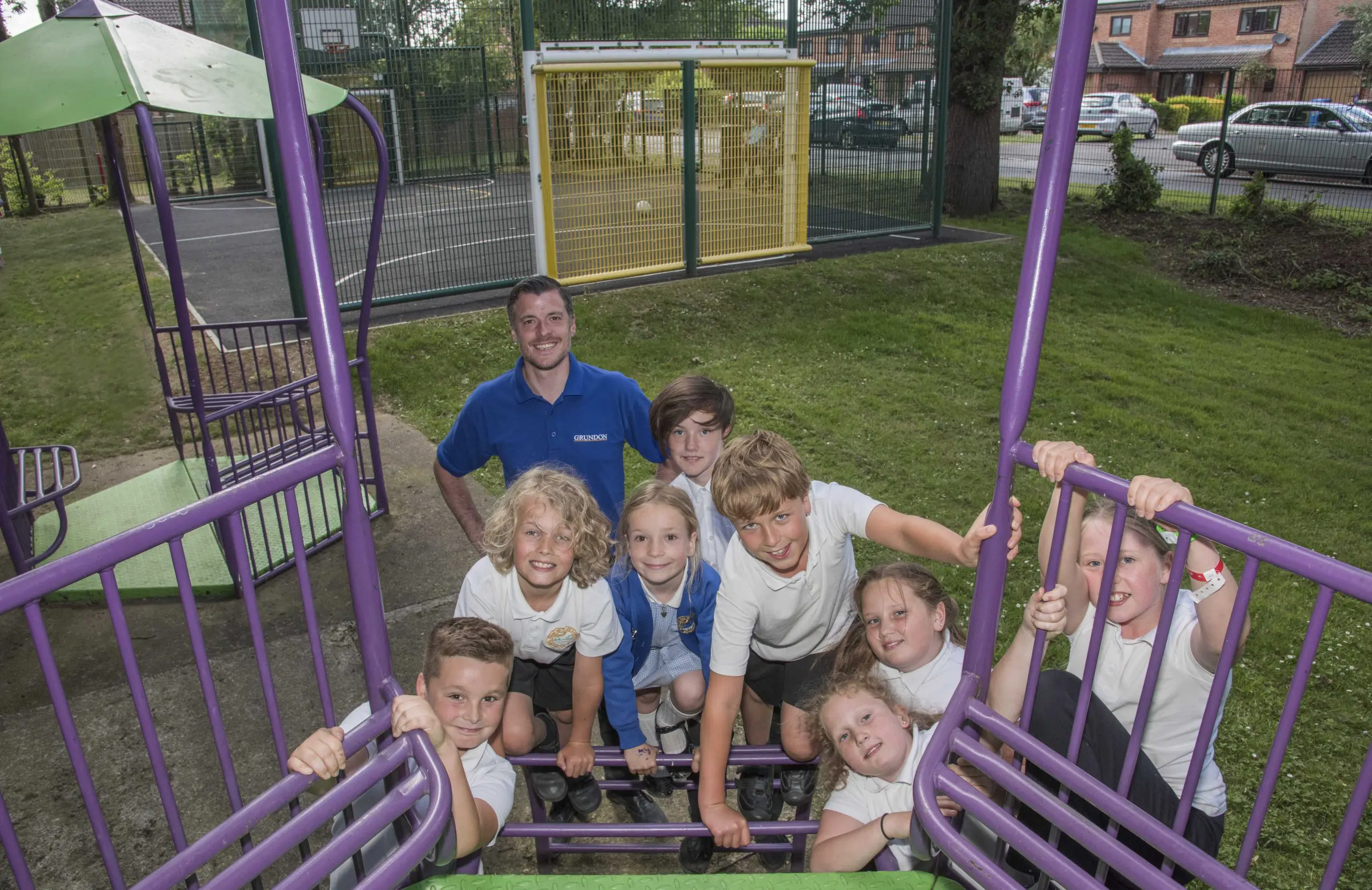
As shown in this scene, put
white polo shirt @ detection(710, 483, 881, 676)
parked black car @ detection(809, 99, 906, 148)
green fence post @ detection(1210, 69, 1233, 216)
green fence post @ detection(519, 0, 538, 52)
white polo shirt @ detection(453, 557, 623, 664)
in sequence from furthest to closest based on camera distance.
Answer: green fence post @ detection(1210, 69, 1233, 216), parked black car @ detection(809, 99, 906, 148), green fence post @ detection(519, 0, 538, 52), white polo shirt @ detection(453, 557, 623, 664), white polo shirt @ detection(710, 483, 881, 676)

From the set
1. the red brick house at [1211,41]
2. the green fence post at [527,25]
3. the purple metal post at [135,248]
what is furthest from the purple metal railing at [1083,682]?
the red brick house at [1211,41]

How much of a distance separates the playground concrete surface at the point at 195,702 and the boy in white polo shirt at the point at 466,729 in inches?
27.1

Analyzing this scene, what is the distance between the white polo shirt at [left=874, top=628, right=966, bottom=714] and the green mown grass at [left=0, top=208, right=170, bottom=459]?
5.54m

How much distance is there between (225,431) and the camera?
408cm

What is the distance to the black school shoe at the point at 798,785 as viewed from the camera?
2.59 metres

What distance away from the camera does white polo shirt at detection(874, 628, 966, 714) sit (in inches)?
88.0

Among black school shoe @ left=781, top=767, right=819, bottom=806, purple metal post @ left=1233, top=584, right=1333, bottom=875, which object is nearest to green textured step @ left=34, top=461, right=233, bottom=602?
black school shoe @ left=781, top=767, right=819, bottom=806

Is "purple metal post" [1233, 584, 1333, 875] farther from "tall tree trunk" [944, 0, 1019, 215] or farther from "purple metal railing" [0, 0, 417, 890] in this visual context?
"tall tree trunk" [944, 0, 1019, 215]

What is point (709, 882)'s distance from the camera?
1.67 metres

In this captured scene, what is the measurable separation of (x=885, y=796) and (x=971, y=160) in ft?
38.5

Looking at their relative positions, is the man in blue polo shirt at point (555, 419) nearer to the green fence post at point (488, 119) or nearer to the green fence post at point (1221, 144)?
the green fence post at point (488, 119)

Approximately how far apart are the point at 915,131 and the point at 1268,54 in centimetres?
2993

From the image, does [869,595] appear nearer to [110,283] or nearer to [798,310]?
[798,310]

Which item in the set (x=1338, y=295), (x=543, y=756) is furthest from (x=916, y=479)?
(x=1338, y=295)
